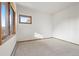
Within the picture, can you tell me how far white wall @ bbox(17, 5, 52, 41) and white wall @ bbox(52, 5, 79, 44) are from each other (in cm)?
79

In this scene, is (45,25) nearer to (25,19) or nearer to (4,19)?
(25,19)

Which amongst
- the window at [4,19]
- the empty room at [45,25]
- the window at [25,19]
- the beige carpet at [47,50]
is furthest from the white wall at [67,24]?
the window at [4,19]

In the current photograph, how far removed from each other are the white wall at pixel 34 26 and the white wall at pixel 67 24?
0.79 metres

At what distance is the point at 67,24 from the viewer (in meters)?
4.83

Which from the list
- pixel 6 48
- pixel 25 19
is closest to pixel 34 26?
pixel 25 19

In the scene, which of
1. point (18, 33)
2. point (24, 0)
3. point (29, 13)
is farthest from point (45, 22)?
point (24, 0)

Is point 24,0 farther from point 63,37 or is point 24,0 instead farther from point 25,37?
point 63,37

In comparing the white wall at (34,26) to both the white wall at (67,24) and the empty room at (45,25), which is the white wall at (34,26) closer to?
the empty room at (45,25)

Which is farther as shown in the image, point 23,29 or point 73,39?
point 23,29

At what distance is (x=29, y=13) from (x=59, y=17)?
2626 millimetres

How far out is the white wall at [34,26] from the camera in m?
4.71

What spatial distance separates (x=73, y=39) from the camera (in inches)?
172

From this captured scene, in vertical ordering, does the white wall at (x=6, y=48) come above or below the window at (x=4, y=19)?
below

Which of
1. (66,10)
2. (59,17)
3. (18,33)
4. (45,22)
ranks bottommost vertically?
(18,33)
